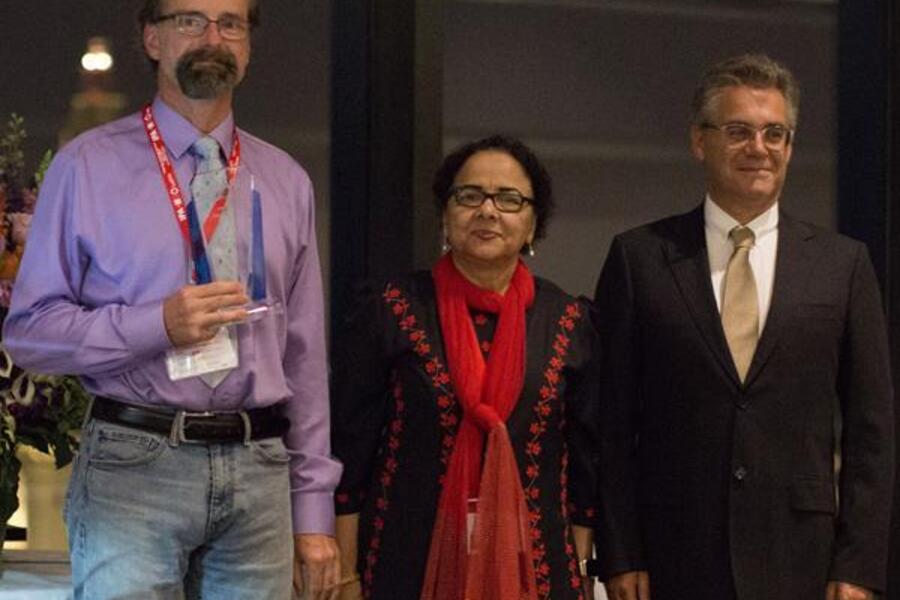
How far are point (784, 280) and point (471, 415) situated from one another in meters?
0.63

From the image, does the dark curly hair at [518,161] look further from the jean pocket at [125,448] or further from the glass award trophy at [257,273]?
the jean pocket at [125,448]

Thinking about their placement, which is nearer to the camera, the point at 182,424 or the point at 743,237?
the point at 182,424

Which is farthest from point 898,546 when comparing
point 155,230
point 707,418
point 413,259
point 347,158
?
point 155,230

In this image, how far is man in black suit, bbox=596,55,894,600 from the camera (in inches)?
119

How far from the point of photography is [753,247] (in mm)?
3102

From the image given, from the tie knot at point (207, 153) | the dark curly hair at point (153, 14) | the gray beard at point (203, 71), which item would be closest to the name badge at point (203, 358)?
the tie knot at point (207, 153)

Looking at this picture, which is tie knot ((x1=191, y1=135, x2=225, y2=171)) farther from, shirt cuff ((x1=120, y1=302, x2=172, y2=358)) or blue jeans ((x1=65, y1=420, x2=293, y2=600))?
blue jeans ((x1=65, y1=420, x2=293, y2=600))

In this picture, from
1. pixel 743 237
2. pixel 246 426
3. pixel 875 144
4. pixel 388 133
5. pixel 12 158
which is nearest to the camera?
pixel 246 426

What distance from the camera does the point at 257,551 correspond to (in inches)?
104

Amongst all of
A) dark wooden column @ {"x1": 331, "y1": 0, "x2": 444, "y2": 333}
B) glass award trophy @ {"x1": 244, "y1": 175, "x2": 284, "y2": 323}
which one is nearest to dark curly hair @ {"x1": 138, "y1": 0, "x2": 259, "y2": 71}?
glass award trophy @ {"x1": 244, "y1": 175, "x2": 284, "y2": 323}

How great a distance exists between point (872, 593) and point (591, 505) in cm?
53

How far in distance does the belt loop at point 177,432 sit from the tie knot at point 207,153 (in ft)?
1.32

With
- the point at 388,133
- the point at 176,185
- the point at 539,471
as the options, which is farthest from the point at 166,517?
the point at 388,133

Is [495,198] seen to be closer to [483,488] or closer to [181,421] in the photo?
[483,488]
